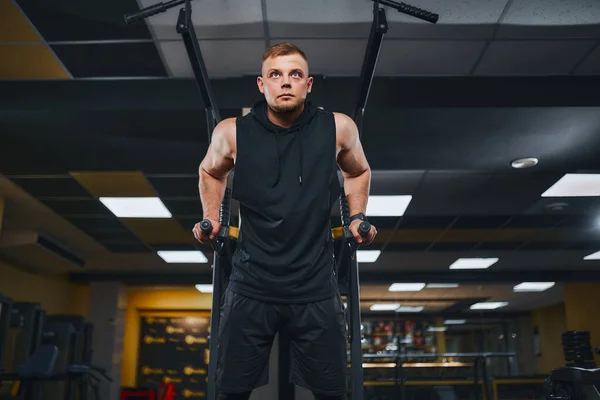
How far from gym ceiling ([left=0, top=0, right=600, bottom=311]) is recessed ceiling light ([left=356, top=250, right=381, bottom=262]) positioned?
2484 mm

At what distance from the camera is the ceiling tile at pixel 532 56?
3.53 m

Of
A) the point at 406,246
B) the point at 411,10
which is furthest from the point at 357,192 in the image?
the point at 406,246

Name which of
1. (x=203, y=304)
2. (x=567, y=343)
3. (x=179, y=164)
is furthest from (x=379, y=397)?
(x=203, y=304)

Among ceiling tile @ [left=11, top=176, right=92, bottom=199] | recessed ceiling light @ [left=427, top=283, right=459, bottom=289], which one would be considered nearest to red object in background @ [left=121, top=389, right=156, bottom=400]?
ceiling tile @ [left=11, top=176, right=92, bottom=199]

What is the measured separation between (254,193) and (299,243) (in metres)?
0.15

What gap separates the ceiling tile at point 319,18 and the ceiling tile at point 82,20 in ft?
2.66

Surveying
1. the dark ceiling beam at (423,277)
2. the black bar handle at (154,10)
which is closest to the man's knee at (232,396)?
the black bar handle at (154,10)

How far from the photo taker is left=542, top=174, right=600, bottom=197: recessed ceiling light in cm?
522

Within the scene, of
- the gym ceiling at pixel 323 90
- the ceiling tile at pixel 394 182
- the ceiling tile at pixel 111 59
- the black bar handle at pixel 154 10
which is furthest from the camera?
the ceiling tile at pixel 394 182

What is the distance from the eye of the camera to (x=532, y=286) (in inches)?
369

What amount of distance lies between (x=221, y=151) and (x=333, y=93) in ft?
8.77

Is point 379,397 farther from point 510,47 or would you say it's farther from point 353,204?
point 353,204

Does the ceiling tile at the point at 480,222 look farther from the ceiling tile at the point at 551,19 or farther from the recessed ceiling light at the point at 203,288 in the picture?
the recessed ceiling light at the point at 203,288

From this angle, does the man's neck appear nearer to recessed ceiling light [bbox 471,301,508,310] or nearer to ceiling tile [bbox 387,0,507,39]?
ceiling tile [bbox 387,0,507,39]
